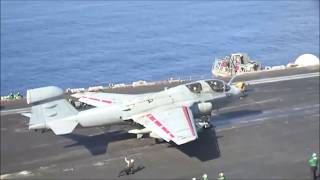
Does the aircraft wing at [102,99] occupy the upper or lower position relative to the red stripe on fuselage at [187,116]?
upper

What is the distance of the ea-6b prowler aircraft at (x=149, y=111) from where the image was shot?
31766 millimetres

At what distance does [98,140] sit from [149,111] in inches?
185

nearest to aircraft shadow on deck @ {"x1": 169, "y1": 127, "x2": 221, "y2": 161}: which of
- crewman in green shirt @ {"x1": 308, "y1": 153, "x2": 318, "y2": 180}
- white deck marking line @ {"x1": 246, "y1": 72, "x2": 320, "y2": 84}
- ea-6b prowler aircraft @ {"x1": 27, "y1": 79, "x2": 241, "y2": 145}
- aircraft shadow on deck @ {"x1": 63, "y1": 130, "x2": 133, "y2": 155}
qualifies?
ea-6b prowler aircraft @ {"x1": 27, "y1": 79, "x2": 241, "y2": 145}

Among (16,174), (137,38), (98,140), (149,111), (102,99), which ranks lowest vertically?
(16,174)

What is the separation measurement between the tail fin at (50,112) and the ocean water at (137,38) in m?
58.2

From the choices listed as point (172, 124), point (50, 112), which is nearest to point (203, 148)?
point (172, 124)

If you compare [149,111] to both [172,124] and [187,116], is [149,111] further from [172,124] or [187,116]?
Result: [187,116]

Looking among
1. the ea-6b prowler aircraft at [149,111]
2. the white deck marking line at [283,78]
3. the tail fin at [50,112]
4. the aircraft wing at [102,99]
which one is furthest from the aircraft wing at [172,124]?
the white deck marking line at [283,78]

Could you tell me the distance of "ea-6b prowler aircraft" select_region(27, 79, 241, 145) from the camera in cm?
3177

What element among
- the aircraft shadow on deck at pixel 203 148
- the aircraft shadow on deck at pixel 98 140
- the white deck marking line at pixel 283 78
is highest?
the white deck marking line at pixel 283 78

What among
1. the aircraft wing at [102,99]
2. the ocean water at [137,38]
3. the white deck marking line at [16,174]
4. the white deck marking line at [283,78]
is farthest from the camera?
the ocean water at [137,38]

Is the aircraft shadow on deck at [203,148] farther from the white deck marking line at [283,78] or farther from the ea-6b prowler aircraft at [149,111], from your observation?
the white deck marking line at [283,78]

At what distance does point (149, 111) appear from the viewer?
112ft

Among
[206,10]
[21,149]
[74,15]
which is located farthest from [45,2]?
[21,149]
